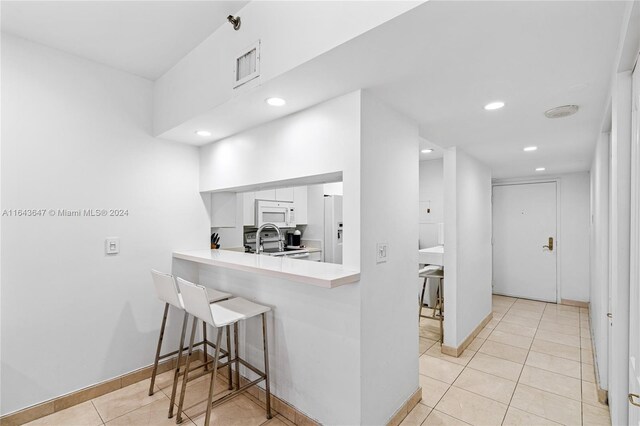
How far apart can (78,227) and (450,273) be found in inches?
133

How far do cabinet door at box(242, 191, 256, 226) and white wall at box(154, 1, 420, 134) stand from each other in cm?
135

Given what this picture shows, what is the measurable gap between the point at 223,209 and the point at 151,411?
185cm

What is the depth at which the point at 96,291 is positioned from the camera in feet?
7.89

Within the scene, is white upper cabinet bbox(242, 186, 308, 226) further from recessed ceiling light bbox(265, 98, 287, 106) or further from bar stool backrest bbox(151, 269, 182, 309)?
recessed ceiling light bbox(265, 98, 287, 106)

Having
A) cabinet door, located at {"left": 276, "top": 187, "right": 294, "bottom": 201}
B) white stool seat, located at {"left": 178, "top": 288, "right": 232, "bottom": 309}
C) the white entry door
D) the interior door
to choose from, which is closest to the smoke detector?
the interior door

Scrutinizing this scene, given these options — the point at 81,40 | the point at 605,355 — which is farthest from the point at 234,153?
the point at 605,355

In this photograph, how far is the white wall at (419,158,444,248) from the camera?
472 centimetres

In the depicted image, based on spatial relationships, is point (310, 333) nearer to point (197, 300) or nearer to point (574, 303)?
point (197, 300)

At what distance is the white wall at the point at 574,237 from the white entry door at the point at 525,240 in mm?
118

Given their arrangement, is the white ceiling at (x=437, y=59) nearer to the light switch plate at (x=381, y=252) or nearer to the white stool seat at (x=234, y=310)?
the light switch plate at (x=381, y=252)

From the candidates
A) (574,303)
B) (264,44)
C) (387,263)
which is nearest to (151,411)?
(387,263)

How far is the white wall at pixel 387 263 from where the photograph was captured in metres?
1.82

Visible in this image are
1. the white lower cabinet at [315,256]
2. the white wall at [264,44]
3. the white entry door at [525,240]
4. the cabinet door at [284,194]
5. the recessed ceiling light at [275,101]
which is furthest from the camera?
the white entry door at [525,240]

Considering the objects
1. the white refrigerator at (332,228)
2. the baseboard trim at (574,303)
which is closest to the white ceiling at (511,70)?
the white refrigerator at (332,228)
